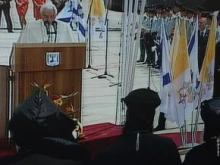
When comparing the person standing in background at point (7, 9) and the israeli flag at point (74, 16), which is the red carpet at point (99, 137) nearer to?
the israeli flag at point (74, 16)

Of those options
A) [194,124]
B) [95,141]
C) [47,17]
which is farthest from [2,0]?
[95,141]

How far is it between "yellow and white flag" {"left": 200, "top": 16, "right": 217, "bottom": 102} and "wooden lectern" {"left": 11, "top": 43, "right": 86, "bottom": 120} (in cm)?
229

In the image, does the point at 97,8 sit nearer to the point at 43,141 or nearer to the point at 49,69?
the point at 49,69

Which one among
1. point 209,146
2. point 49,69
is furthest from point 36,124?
point 49,69

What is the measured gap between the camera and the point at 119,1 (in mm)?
6484

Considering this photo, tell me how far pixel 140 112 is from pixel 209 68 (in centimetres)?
345

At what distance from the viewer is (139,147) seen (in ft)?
9.00

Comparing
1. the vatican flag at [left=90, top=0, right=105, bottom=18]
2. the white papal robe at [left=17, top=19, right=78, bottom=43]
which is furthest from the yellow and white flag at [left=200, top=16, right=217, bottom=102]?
the white papal robe at [left=17, top=19, right=78, bottom=43]

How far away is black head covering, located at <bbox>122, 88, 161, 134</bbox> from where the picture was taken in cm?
286

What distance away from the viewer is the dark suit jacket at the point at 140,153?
2719 millimetres

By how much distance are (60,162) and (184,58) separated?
12.2ft

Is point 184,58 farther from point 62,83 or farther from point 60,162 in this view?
point 60,162

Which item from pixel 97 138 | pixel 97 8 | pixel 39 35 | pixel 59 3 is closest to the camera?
pixel 97 138

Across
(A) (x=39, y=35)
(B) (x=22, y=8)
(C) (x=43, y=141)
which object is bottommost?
(C) (x=43, y=141)
